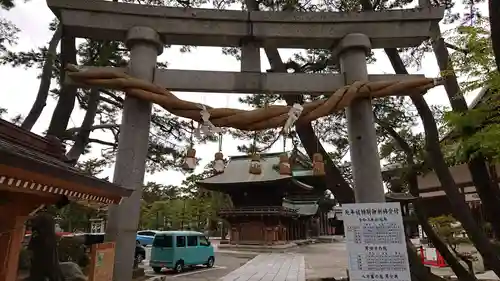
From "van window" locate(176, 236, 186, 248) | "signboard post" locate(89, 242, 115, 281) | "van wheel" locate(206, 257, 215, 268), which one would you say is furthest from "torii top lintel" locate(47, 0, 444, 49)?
"van wheel" locate(206, 257, 215, 268)

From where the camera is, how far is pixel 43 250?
353 inches

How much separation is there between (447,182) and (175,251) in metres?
11.2

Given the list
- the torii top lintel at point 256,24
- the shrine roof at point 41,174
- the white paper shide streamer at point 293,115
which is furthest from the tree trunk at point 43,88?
the white paper shide streamer at point 293,115

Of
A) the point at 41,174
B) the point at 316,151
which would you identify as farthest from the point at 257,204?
the point at 41,174

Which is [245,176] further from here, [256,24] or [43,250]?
[256,24]

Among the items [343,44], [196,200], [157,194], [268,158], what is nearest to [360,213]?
[343,44]

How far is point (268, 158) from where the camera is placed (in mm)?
29312

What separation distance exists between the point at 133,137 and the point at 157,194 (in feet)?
128

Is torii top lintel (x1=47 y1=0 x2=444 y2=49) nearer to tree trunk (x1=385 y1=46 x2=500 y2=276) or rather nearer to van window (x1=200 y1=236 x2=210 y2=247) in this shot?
tree trunk (x1=385 y1=46 x2=500 y2=276)

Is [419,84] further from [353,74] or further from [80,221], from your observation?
[80,221]

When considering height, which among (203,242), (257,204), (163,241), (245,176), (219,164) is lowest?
(203,242)

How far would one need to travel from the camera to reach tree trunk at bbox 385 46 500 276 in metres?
5.83

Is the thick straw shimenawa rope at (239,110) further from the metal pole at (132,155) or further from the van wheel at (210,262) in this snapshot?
the van wheel at (210,262)

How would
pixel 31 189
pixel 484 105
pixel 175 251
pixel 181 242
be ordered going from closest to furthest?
pixel 31 189, pixel 484 105, pixel 175 251, pixel 181 242
